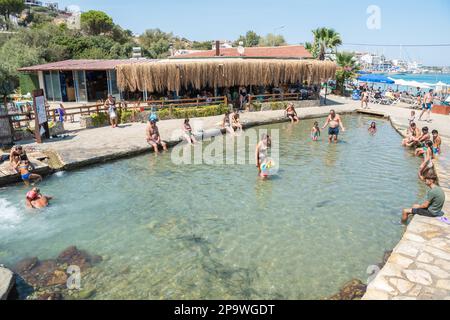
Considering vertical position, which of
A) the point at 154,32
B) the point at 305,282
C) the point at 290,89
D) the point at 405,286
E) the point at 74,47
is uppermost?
the point at 154,32

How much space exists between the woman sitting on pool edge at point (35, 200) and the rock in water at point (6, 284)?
355cm

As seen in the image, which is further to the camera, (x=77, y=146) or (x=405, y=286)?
(x=77, y=146)

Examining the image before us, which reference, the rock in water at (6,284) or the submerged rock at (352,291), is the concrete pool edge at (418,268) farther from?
the rock in water at (6,284)

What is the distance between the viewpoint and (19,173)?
1090 cm

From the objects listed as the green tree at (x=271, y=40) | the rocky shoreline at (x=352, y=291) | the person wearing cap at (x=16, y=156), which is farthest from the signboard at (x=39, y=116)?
the green tree at (x=271, y=40)

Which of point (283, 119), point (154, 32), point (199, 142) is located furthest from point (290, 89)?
point (154, 32)

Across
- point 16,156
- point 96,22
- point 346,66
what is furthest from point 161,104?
point 96,22

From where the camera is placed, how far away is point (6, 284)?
5.52 metres

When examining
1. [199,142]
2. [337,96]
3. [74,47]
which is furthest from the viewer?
[74,47]

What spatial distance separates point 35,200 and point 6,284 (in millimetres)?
4149

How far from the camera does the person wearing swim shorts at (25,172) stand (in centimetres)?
1074

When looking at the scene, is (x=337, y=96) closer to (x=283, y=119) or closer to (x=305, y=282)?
(x=283, y=119)

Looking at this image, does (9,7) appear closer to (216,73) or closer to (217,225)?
(216,73)
